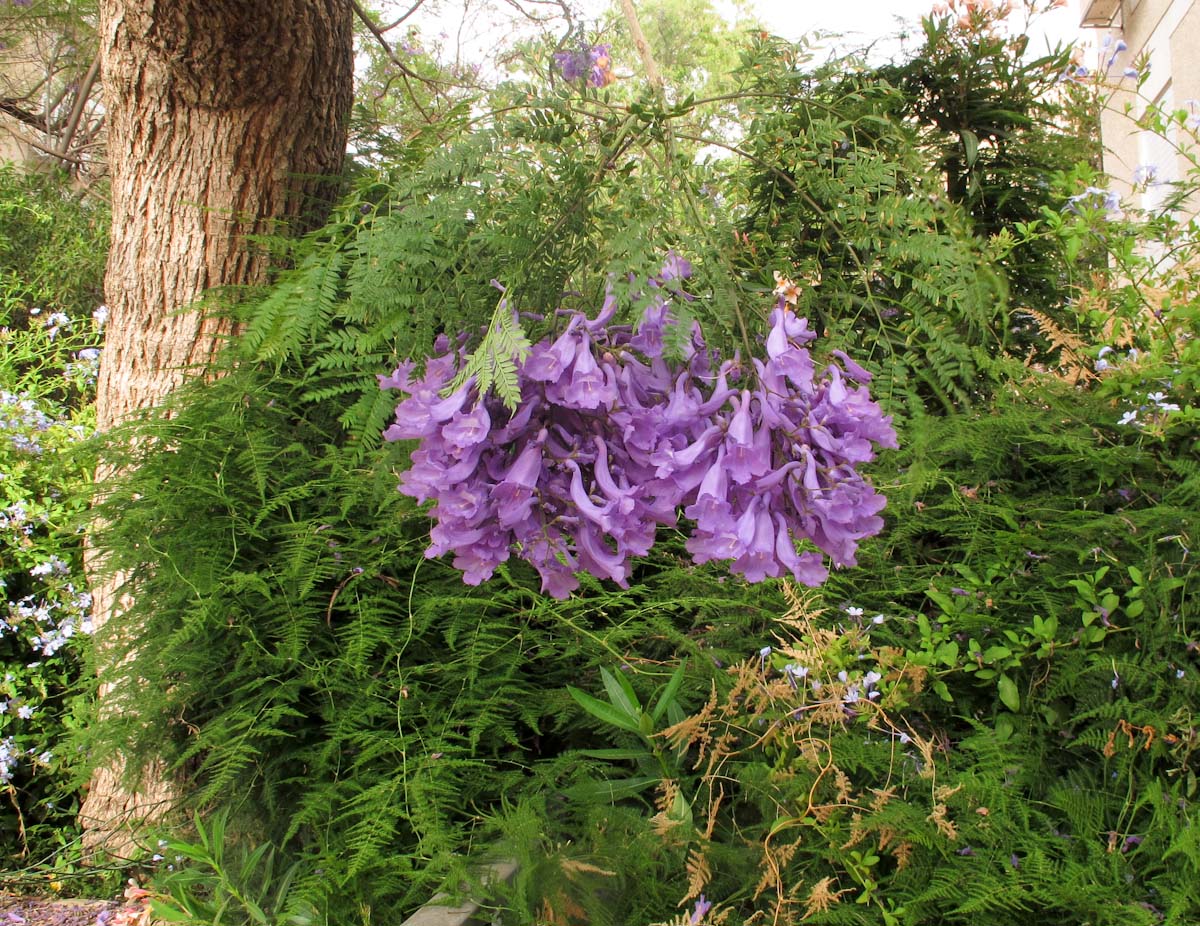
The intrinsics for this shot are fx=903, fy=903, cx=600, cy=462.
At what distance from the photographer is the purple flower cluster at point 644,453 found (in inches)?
36.0

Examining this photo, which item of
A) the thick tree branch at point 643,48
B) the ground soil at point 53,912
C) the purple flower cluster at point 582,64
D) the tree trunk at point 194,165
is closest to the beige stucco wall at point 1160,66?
the purple flower cluster at point 582,64

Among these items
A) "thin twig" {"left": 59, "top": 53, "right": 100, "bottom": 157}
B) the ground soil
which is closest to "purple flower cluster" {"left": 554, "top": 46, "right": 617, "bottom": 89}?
the ground soil

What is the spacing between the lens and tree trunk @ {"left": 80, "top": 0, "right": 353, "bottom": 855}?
2.48 meters

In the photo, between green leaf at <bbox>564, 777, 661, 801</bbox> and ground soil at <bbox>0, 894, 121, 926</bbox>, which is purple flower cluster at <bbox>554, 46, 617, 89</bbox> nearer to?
green leaf at <bbox>564, 777, 661, 801</bbox>

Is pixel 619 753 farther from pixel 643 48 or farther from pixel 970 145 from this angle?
pixel 970 145

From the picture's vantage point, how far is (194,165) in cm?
259

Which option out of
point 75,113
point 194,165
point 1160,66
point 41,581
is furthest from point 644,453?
point 1160,66

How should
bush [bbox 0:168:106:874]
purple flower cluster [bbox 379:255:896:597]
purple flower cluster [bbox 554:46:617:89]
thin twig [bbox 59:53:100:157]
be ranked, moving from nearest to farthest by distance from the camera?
purple flower cluster [bbox 379:255:896:597]
purple flower cluster [bbox 554:46:617:89]
bush [bbox 0:168:106:874]
thin twig [bbox 59:53:100:157]

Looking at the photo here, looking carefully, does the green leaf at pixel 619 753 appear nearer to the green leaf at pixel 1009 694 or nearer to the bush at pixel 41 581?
the green leaf at pixel 1009 694

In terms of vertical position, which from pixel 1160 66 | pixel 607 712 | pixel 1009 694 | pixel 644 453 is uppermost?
pixel 1160 66

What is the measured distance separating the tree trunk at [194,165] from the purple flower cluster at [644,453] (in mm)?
1758

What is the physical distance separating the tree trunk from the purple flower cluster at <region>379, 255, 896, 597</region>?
1.76m

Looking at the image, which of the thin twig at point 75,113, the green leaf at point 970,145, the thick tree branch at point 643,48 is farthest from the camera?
the thin twig at point 75,113

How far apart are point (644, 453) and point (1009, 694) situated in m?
1.37
